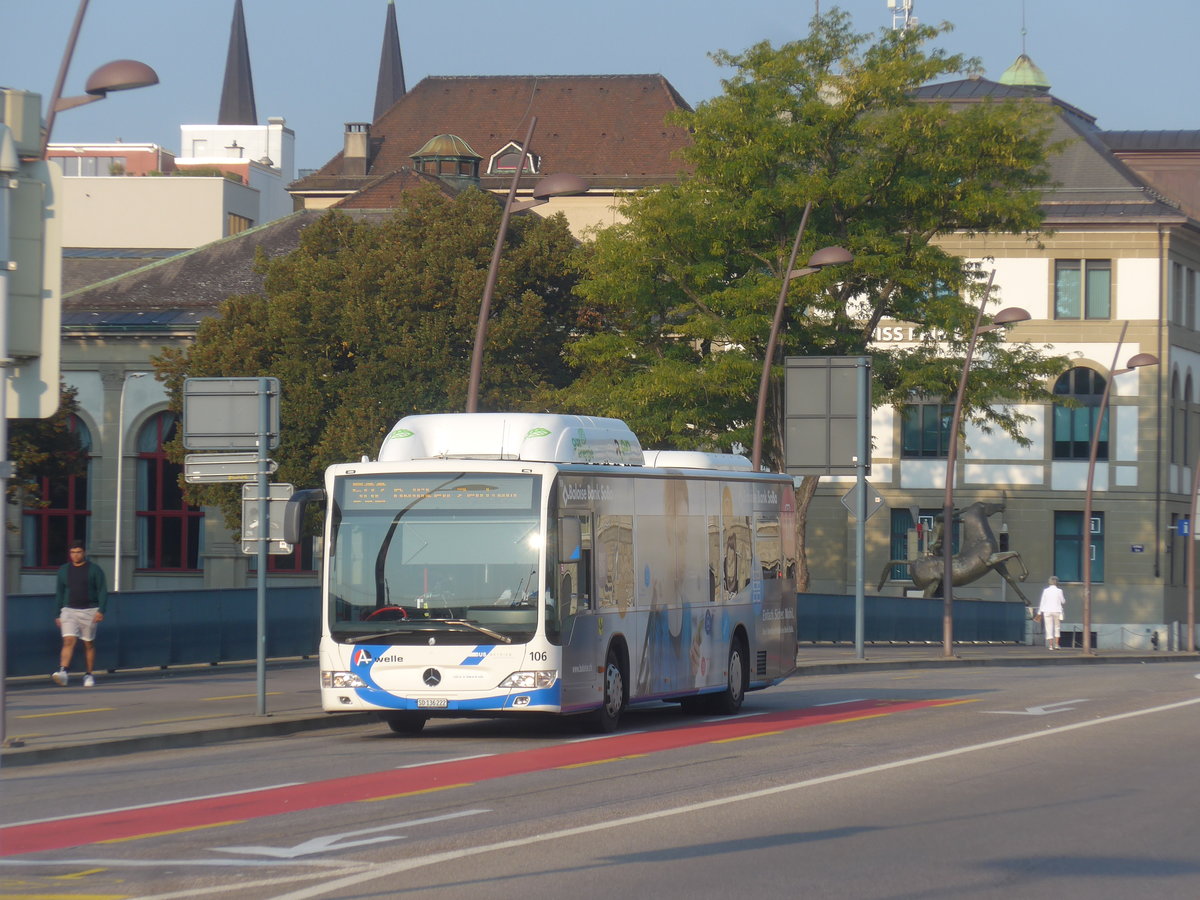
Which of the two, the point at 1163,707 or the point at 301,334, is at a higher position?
the point at 301,334

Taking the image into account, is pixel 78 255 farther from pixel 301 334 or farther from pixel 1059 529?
pixel 1059 529

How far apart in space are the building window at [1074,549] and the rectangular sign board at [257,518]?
51.1 metres

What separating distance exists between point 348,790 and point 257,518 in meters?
6.55

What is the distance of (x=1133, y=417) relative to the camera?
6750 cm

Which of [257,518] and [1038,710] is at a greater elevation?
[257,518]

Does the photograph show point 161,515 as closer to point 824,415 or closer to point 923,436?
point 923,436

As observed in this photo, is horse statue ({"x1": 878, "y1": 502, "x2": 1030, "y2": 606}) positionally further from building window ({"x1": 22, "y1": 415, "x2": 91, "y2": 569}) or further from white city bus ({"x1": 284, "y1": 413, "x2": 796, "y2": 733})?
white city bus ({"x1": 284, "y1": 413, "x2": 796, "y2": 733})

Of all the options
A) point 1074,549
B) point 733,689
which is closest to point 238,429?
point 733,689

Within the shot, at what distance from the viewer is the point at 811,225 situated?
4409cm

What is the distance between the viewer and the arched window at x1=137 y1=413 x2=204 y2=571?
60.1 m

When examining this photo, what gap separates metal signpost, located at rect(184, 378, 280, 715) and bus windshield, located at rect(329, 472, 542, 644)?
1553 mm

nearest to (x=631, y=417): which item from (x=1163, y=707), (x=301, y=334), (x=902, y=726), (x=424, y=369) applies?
(x=424, y=369)

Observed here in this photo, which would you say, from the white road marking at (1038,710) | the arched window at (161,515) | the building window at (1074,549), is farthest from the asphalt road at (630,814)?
the building window at (1074,549)

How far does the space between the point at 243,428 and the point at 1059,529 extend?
2047 inches
